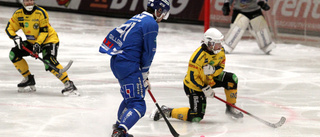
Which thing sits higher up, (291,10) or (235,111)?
(235,111)

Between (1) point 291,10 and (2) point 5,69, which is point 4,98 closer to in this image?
(2) point 5,69

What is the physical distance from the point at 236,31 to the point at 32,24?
16.9 ft

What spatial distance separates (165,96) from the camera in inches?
245

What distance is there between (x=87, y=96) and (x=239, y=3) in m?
4.94

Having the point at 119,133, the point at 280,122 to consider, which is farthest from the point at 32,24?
the point at 280,122

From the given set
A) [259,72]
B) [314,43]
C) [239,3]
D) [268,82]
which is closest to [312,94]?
[268,82]

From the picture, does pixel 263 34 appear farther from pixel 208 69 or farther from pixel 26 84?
pixel 208 69

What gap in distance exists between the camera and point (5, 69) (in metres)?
7.64

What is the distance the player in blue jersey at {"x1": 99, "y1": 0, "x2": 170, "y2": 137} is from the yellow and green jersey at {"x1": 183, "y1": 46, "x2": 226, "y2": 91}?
87 centimetres

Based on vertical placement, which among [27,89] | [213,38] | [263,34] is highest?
[213,38]

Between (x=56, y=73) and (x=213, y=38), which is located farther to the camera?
(x=56, y=73)

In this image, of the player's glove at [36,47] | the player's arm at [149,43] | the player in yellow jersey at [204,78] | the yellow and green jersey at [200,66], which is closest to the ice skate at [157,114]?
the player in yellow jersey at [204,78]

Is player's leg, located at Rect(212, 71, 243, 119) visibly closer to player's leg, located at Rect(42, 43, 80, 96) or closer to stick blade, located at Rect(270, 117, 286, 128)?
stick blade, located at Rect(270, 117, 286, 128)

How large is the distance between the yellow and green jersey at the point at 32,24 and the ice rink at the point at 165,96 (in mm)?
636
